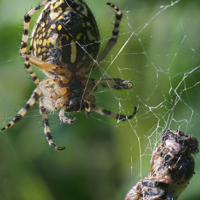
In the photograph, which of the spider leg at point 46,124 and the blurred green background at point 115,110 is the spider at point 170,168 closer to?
the blurred green background at point 115,110

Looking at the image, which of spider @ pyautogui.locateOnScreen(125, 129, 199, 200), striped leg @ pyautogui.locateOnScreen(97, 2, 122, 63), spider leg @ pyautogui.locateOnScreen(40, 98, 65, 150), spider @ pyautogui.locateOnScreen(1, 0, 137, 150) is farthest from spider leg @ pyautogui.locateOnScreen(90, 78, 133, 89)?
spider @ pyautogui.locateOnScreen(125, 129, 199, 200)

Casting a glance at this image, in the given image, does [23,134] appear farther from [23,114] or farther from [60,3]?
[60,3]

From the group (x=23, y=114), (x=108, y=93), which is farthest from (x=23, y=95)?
(x=108, y=93)

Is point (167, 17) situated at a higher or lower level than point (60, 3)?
lower

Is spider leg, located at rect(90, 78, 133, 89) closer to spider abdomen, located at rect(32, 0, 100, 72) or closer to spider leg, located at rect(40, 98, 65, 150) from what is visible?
spider abdomen, located at rect(32, 0, 100, 72)

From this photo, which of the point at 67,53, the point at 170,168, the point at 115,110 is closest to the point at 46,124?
the point at 115,110
